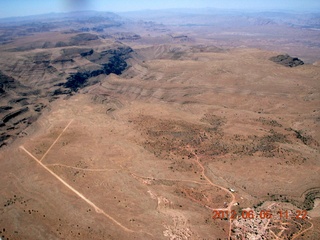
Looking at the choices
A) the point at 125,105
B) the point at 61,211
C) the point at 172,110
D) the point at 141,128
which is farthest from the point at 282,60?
the point at 61,211

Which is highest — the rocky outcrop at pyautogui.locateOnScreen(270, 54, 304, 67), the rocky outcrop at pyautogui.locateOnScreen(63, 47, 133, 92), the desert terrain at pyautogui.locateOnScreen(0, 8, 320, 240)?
the desert terrain at pyautogui.locateOnScreen(0, 8, 320, 240)

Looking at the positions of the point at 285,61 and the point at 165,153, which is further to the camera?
the point at 285,61

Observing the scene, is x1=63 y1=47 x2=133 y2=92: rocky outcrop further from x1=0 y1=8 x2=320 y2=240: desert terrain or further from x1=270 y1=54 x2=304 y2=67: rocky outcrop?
x1=270 y1=54 x2=304 y2=67: rocky outcrop
